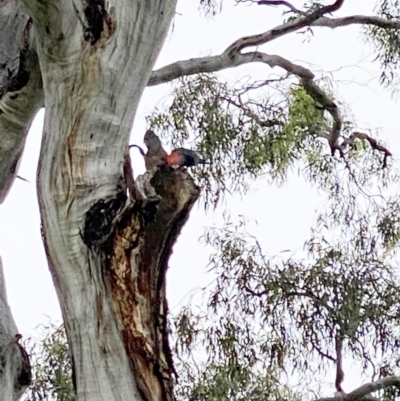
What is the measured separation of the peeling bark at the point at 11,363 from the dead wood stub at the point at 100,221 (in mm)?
929

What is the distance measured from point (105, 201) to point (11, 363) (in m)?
0.99

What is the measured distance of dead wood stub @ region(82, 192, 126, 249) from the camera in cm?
281

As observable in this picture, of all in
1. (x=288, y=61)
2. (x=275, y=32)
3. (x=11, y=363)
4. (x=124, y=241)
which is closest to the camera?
(x=124, y=241)

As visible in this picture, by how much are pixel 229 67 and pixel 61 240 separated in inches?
107

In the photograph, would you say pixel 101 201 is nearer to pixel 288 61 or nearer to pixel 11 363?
pixel 11 363

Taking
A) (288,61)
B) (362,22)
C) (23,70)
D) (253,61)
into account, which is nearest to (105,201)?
(23,70)

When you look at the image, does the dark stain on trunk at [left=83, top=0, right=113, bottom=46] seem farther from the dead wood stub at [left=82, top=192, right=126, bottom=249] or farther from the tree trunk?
the dead wood stub at [left=82, top=192, right=126, bottom=249]

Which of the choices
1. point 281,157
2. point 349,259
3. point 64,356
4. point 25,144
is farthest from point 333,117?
point 25,144

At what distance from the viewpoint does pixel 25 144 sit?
3.84 m

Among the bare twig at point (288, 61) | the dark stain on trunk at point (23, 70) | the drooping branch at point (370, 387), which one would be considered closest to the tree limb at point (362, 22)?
the bare twig at point (288, 61)

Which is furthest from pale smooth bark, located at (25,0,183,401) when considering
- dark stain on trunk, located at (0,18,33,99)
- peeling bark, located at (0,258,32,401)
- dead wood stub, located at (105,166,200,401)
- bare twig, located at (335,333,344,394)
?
bare twig, located at (335,333,344,394)

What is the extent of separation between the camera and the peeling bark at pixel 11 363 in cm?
355

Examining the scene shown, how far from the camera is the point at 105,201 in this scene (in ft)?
9.37

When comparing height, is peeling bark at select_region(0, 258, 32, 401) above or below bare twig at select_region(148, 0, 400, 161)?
below
